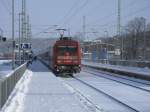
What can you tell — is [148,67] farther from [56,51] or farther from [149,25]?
[149,25]

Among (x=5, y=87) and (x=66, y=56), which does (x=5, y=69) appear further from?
(x=5, y=87)

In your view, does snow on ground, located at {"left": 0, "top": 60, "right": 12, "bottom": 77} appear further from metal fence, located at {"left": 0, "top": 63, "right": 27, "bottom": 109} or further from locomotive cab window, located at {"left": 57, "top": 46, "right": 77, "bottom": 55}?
metal fence, located at {"left": 0, "top": 63, "right": 27, "bottom": 109}

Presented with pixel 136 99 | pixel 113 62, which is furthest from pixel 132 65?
pixel 136 99

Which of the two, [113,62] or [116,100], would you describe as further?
[113,62]

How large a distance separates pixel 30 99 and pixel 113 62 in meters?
55.0

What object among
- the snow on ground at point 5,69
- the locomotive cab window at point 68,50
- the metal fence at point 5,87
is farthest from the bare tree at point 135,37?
the metal fence at point 5,87

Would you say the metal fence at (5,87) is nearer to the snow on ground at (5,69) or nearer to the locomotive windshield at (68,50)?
the snow on ground at (5,69)

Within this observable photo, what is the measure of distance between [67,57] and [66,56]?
0.13 metres

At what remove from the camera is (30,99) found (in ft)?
68.7

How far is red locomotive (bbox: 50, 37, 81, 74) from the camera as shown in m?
45.0

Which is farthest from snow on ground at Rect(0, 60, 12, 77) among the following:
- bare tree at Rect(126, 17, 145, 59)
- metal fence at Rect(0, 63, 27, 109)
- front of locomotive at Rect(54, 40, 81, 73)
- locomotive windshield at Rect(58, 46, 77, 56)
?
bare tree at Rect(126, 17, 145, 59)

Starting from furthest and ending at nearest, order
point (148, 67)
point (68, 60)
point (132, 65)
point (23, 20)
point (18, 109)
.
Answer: point (23, 20) < point (132, 65) < point (148, 67) < point (68, 60) < point (18, 109)

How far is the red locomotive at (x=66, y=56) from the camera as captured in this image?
45.0 metres

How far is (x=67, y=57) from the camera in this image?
45.3m
